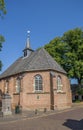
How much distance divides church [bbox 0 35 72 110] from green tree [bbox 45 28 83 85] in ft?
25.8

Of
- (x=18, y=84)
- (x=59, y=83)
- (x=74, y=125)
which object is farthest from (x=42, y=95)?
(x=74, y=125)

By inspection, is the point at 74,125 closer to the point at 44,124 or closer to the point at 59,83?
the point at 44,124

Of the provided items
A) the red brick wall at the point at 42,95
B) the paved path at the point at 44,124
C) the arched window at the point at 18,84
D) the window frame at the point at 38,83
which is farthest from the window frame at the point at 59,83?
the paved path at the point at 44,124

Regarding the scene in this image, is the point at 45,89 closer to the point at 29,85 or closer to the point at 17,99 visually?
the point at 29,85

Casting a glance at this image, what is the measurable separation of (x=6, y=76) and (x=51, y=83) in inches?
419

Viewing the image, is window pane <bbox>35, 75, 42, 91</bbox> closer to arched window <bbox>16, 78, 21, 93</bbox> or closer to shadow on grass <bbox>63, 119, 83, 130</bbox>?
arched window <bbox>16, 78, 21, 93</bbox>

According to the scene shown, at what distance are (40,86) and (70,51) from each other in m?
16.4

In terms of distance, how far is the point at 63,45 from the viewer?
4828cm

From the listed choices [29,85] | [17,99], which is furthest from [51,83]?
[17,99]

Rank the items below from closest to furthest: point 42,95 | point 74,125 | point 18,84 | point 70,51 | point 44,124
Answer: point 74,125, point 44,124, point 42,95, point 18,84, point 70,51

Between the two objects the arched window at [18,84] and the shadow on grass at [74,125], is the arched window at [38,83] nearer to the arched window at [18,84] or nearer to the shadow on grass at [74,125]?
the arched window at [18,84]

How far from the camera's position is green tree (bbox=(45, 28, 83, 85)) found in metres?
45.6

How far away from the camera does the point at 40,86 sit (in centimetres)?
3525

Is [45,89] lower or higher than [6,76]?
lower
